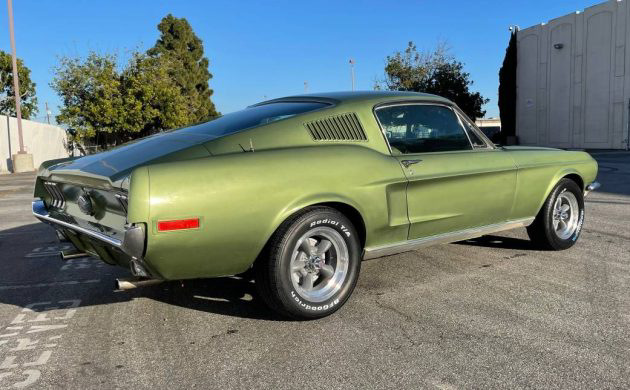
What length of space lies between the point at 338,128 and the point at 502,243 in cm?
275

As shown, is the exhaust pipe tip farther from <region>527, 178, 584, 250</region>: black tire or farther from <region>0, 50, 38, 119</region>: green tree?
<region>0, 50, 38, 119</region>: green tree

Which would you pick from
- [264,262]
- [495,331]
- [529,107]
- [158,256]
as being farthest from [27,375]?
[529,107]

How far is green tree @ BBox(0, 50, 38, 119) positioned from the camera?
35.4 metres

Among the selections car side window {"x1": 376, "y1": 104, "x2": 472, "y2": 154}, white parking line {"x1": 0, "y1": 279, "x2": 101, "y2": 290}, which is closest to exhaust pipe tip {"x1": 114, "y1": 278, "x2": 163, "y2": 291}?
white parking line {"x1": 0, "y1": 279, "x2": 101, "y2": 290}

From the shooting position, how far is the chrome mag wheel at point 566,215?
17.2ft

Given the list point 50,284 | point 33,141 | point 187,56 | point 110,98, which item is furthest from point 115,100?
point 50,284

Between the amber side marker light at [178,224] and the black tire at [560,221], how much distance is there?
11.4ft

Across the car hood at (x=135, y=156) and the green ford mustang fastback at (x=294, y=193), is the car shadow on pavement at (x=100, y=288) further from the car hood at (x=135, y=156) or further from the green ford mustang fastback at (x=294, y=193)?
the car hood at (x=135, y=156)

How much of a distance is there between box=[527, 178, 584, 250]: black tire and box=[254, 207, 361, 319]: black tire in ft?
7.66

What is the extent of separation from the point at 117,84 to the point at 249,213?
95.7 feet

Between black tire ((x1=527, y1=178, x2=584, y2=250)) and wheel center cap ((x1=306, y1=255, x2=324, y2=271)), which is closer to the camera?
wheel center cap ((x1=306, y1=255, x2=324, y2=271))

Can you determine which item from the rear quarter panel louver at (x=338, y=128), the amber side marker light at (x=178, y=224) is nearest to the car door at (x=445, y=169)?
the rear quarter panel louver at (x=338, y=128)

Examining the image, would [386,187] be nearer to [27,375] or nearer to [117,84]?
[27,375]

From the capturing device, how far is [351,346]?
3.09 m
